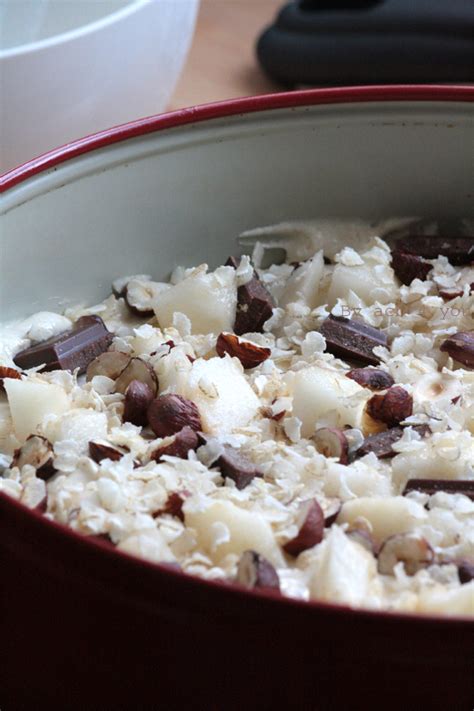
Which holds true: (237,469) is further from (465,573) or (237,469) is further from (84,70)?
(84,70)

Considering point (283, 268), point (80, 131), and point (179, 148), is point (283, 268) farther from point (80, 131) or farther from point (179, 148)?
point (80, 131)

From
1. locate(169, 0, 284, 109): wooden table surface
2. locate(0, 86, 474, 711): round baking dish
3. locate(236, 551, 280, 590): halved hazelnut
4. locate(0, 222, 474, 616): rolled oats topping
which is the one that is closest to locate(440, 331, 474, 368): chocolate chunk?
locate(0, 222, 474, 616): rolled oats topping

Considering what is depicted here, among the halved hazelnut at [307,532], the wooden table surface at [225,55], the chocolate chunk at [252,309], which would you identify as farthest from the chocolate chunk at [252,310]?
the wooden table surface at [225,55]

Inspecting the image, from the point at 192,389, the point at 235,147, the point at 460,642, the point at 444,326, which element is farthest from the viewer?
the point at 235,147

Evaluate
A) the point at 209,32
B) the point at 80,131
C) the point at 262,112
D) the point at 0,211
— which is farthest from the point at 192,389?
the point at 209,32

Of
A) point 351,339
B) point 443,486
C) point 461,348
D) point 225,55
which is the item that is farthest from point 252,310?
→ point 225,55

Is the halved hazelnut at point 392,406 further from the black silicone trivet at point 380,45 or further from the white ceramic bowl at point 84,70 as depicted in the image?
the black silicone trivet at point 380,45
